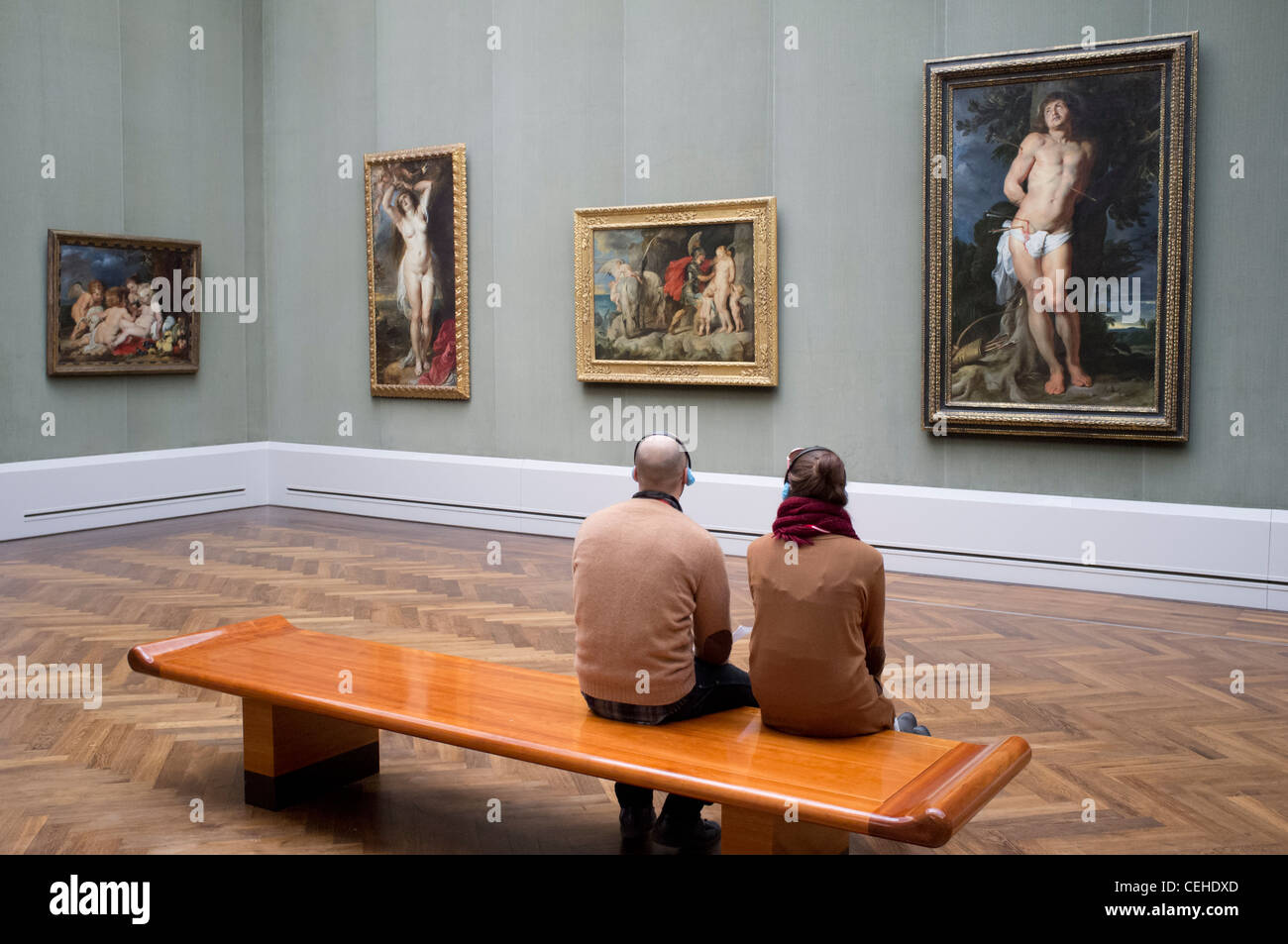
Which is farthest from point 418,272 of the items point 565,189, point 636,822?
point 636,822

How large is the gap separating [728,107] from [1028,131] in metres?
2.92

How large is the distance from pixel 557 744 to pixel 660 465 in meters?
1.09

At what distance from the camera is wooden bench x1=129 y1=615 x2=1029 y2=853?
11.8 feet

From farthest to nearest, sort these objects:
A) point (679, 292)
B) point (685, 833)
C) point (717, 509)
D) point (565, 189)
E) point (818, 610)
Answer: point (565, 189)
point (679, 292)
point (717, 509)
point (685, 833)
point (818, 610)

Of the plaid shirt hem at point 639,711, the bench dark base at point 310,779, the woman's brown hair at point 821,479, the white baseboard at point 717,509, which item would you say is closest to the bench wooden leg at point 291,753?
the bench dark base at point 310,779

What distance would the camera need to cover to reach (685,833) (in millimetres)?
4586

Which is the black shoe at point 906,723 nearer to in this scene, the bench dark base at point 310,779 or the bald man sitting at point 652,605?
the bald man sitting at point 652,605

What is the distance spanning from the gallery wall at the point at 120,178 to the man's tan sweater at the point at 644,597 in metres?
10.1

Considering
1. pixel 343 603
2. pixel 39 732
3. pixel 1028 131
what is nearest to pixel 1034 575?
pixel 1028 131

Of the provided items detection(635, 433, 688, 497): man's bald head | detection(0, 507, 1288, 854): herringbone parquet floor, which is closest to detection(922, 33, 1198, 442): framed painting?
detection(0, 507, 1288, 854): herringbone parquet floor

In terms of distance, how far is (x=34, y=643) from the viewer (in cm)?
790

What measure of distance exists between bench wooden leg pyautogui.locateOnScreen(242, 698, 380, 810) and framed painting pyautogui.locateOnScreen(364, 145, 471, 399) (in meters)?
8.21

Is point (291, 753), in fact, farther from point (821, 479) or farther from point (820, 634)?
point (821, 479)

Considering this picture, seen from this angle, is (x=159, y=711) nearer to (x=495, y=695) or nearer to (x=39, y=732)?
(x=39, y=732)
